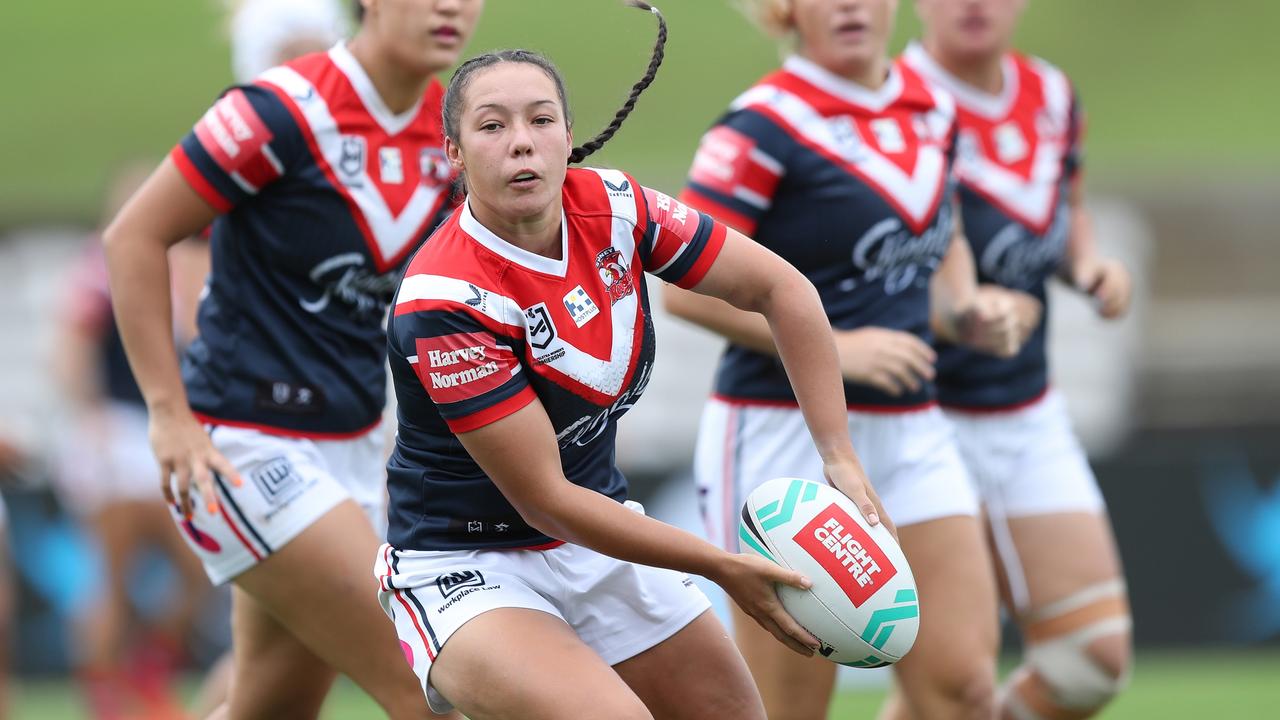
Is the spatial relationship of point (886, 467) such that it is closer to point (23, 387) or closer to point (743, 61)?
point (23, 387)

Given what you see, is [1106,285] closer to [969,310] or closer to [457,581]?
[969,310]

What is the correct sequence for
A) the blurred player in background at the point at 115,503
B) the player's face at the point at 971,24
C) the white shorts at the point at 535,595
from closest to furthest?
the white shorts at the point at 535,595
the player's face at the point at 971,24
the blurred player in background at the point at 115,503

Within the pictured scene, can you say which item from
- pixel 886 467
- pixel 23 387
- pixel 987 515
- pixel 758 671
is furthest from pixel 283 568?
pixel 23 387

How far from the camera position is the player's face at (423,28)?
4.34 meters

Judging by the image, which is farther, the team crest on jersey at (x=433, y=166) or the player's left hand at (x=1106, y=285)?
the player's left hand at (x=1106, y=285)

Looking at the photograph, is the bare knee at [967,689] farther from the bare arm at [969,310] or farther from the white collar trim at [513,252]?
the white collar trim at [513,252]

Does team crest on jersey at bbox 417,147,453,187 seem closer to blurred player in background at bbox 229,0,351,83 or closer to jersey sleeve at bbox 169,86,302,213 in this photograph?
jersey sleeve at bbox 169,86,302,213

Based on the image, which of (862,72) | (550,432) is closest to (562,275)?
(550,432)

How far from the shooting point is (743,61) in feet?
57.0

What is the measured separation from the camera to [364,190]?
14.4ft

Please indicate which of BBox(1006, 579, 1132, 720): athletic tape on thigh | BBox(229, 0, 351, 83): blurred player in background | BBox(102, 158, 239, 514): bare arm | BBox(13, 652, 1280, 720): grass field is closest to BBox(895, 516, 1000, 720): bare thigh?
BBox(1006, 579, 1132, 720): athletic tape on thigh

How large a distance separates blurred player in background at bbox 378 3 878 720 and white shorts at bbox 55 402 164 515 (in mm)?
4772

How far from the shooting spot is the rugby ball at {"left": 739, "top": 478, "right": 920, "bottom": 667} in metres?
3.57

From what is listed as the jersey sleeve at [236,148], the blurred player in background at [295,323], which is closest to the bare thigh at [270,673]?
the blurred player in background at [295,323]
